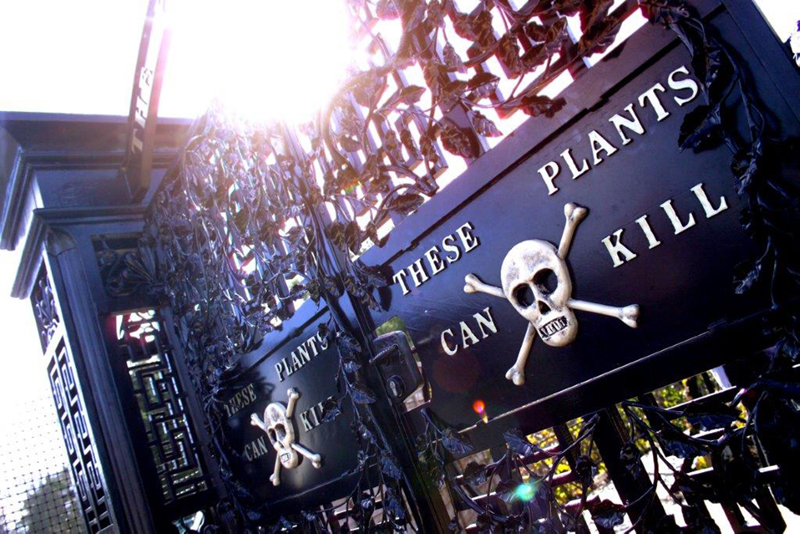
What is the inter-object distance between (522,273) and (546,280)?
8 centimetres

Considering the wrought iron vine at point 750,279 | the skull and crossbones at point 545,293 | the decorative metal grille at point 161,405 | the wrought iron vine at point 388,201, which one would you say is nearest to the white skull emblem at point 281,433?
the wrought iron vine at point 388,201

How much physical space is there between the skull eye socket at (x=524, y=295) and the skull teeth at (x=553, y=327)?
3.4 inches

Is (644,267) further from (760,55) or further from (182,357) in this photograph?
(182,357)

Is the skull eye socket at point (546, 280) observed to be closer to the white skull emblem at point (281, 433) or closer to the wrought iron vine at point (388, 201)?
the wrought iron vine at point (388, 201)

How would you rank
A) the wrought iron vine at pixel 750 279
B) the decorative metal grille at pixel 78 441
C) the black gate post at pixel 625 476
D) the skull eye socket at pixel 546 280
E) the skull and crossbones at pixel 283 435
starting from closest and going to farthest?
the wrought iron vine at pixel 750 279 < the black gate post at pixel 625 476 < the skull eye socket at pixel 546 280 < the skull and crossbones at pixel 283 435 < the decorative metal grille at pixel 78 441

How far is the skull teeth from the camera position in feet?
5.65

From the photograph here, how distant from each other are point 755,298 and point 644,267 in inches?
10.5

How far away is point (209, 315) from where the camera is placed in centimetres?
362

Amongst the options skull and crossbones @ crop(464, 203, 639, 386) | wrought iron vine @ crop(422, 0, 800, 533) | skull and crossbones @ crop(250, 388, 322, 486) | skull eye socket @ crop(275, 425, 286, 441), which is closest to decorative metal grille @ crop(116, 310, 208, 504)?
skull and crossbones @ crop(250, 388, 322, 486)

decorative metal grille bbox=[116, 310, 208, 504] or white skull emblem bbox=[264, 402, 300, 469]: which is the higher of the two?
decorative metal grille bbox=[116, 310, 208, 504]

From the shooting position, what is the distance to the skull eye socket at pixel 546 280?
1738mm

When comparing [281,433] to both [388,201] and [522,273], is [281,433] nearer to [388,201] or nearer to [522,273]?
[388,201]

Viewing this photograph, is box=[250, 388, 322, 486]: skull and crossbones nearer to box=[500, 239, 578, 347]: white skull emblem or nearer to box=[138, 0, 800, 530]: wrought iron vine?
box=[138, 0, 800, 530]: wrought iron vine

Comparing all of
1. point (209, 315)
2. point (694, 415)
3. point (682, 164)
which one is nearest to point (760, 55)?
point (682, 164)
